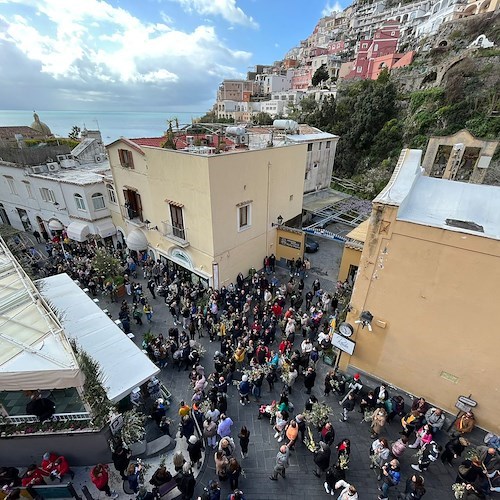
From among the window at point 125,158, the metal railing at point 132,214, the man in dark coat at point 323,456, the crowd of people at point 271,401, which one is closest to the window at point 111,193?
the metal railing at point 132,214

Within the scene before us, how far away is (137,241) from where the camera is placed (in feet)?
58.4

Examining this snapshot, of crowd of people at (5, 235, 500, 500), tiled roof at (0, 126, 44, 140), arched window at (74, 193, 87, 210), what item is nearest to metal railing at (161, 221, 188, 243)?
crowd of people at (5, 235, 500, 500)

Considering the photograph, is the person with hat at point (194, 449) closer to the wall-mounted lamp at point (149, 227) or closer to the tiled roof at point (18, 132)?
the wall-mounted lamp at point (149, 227)

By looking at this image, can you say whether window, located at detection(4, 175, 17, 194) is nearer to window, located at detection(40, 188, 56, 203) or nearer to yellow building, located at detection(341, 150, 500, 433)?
window, located at detection(40, 188, 56, 203)

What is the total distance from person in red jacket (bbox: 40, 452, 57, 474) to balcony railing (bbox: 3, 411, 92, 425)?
1.01 metres

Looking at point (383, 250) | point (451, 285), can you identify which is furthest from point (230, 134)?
point (451, 285)

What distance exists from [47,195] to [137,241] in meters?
9.45

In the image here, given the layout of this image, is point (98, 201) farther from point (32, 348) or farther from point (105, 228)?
point (32, 348)

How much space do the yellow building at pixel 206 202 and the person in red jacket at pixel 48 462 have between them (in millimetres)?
9347

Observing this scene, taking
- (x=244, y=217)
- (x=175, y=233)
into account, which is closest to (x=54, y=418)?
(x=175, y=233)

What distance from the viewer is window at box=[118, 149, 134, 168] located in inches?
643

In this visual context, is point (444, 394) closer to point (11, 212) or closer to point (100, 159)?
point (100, 159)

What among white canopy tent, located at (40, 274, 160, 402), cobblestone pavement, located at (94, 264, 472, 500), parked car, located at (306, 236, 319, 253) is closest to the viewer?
cobblestone pavement, located at (94, 264, 472, 500)

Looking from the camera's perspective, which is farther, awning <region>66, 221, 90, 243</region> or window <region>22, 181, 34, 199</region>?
window <region>22, 181, 34, 199</region>
